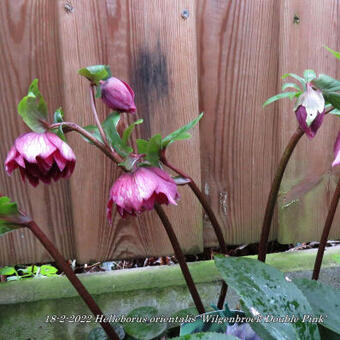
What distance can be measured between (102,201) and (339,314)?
601mm

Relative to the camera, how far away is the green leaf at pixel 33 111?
0.54 m

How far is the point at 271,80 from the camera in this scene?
96 centimetres

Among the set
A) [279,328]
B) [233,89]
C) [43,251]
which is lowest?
[43,251]

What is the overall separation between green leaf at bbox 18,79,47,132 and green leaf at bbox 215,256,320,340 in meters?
0.36

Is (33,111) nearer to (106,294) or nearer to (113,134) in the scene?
(113,134)

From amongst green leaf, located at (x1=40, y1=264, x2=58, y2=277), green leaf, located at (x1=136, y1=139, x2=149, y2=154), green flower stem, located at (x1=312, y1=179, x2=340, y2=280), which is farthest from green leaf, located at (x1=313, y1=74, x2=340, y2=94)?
green leaf, located at (x1=40, y1=264, x2=58, y2=277)

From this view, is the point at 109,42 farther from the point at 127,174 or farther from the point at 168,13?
the point at 127,174

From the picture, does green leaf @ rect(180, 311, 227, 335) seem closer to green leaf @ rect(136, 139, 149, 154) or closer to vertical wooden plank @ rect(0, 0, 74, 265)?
green leaf @ rect(136, 139, 149, 154)

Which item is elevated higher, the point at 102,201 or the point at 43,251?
the point at 102,201

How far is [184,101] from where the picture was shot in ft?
3.03

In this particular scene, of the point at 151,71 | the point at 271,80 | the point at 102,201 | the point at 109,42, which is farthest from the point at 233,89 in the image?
the point at 102,201

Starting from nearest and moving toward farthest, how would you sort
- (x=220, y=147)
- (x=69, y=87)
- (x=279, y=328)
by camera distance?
1. (x=279, y=328)
2. (x=69, y=87)
3. (x=220, y=147)

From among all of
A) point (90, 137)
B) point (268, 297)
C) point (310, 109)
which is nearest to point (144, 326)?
point (268, 297)

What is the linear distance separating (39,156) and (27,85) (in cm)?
43
